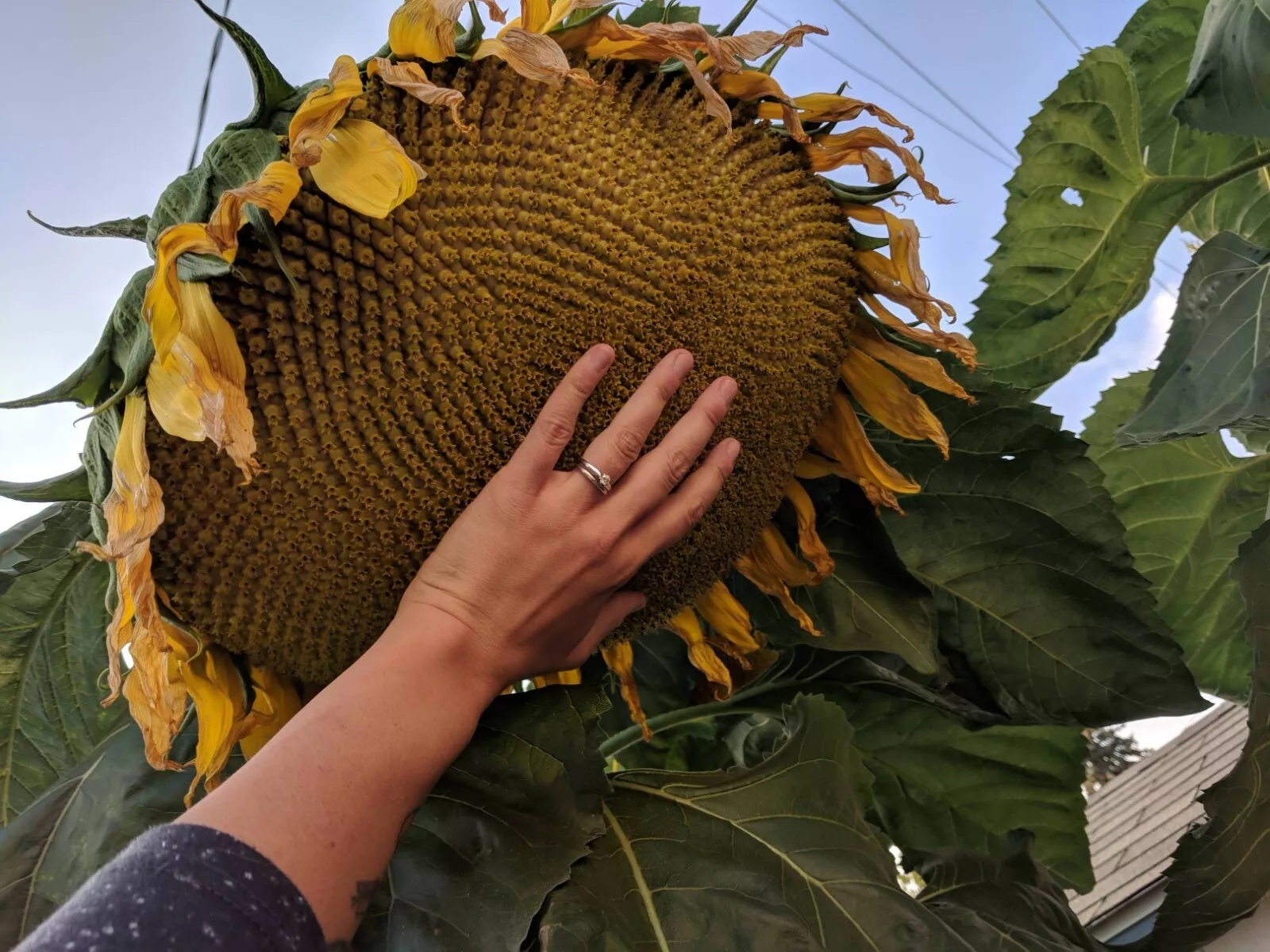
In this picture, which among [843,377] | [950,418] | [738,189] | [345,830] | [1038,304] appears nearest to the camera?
[345,830]

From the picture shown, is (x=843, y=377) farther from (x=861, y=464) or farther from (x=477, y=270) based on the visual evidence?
(x=477, y=270)

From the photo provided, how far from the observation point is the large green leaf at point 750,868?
674 mm

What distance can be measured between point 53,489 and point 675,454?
35cm

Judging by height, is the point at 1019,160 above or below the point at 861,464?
above

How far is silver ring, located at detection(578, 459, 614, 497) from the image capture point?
23.7 inches

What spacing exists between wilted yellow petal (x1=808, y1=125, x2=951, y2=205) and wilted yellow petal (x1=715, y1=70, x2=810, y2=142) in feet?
0.10

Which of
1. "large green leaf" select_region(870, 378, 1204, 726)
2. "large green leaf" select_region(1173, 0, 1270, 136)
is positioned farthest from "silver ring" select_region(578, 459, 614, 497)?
"large green leaf" select_region(1173, 0, 1270, 136)

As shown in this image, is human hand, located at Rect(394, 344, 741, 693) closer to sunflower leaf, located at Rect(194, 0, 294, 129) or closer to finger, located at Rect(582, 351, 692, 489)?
finger, located at Rect(582, 351, 692, 489)

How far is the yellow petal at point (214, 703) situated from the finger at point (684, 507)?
270 mm

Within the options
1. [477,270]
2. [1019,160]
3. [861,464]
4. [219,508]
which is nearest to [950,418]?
[861,464]

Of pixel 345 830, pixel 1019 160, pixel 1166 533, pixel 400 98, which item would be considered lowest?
pixel 345 830

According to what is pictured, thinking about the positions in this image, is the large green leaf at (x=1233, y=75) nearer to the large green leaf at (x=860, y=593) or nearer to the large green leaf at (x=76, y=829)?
the large green leaf at (x=860, y=593)

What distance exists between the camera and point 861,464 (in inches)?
31.0

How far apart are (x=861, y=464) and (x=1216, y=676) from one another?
62 centimetres
